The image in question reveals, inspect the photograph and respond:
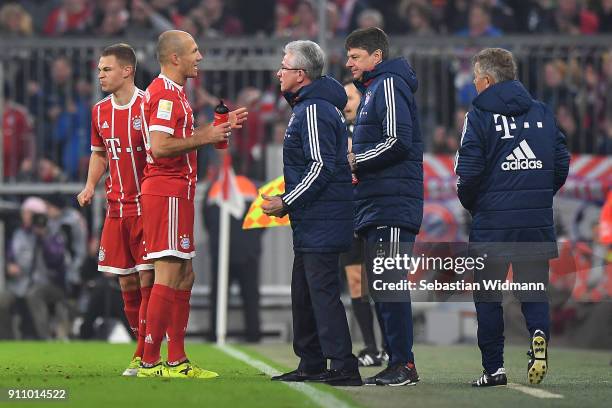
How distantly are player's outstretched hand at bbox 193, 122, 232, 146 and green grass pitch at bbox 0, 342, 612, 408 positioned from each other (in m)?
1.43

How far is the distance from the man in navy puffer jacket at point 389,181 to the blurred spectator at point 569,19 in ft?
35.0

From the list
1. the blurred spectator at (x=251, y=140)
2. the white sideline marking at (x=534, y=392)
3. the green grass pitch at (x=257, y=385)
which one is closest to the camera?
the green grass pitch at (x=257, y=385)

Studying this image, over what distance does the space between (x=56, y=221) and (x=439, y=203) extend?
4423 millimetres

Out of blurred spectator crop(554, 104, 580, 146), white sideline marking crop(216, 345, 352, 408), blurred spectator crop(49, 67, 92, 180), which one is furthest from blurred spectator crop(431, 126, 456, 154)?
white sideline marking crop(216, 345, 352, 408)

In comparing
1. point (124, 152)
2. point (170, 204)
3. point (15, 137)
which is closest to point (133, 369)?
point (170, 204)

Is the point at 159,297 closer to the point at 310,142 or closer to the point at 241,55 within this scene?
the point at 310,142

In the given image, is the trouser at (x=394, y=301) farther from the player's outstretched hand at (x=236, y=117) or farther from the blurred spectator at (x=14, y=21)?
the blurred spectator at (x=14, y=21)

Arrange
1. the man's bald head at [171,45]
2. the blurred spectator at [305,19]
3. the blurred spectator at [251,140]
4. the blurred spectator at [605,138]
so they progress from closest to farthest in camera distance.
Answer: the man's bald head at [171,45]
the blurred spectator at [251,140]
the blurred spectator at [605,138]
the blurred spectator at [305,19]

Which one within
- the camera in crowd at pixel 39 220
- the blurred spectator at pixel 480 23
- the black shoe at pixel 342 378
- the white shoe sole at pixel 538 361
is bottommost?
the black shoe at pixel 342 378

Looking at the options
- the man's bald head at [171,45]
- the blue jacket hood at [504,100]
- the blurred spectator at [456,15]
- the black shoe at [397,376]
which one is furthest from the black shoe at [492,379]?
the blurred spectator at [456,15]

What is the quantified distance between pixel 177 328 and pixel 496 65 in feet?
8.29

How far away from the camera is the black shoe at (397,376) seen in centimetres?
889

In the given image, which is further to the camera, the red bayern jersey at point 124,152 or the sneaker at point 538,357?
the red bayern jersey at point 124,152

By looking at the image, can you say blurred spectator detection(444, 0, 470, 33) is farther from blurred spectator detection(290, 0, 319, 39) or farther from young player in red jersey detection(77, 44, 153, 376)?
young player in red jersey detection(77, 44, 153, 376)
